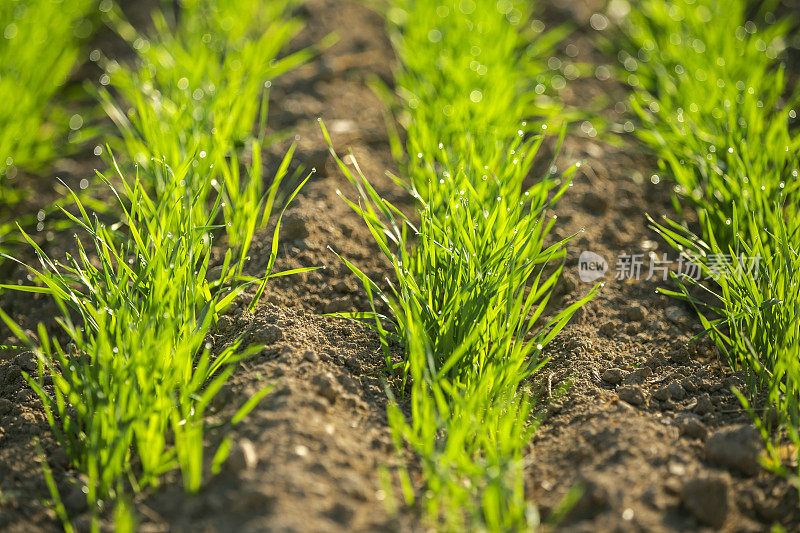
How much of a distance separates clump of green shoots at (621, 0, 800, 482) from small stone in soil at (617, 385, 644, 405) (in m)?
0.24

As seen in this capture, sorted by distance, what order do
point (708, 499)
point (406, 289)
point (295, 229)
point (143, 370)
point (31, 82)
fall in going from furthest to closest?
point (31, 82) → point (295, 229) → point (406, 289) → point (143, 370) → point (708, 499)

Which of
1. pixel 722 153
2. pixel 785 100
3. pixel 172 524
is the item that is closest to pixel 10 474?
pixel 172 524

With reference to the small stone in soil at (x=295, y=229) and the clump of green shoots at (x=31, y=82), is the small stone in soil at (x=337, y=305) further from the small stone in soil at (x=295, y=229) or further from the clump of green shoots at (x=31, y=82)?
the clump of green shoots at (x=31, y=82)

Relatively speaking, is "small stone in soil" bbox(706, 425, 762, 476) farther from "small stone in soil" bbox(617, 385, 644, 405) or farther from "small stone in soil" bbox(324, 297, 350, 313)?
"small stone in soil" bbox(324, 297, 350, 313)

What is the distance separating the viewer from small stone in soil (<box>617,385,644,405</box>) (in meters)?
1.67

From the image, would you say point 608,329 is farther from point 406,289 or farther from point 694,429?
point 406,289

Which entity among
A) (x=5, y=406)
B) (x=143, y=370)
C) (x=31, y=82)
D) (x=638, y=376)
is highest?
(x=31, y=82)

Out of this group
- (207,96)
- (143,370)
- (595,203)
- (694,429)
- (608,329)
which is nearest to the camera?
(143,370)

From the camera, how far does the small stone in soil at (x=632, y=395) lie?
1.67 m

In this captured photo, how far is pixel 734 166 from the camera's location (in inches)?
83.7

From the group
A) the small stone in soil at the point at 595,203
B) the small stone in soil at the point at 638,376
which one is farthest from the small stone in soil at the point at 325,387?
the small stone in soil at the point at 595,203

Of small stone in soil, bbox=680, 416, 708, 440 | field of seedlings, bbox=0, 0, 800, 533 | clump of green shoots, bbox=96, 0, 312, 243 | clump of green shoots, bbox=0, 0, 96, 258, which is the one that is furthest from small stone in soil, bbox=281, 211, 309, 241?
small stone in soil, bbox=680, 416, 708, 440

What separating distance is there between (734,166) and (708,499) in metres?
1.17

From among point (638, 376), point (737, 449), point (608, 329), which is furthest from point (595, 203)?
point (737, 449)
